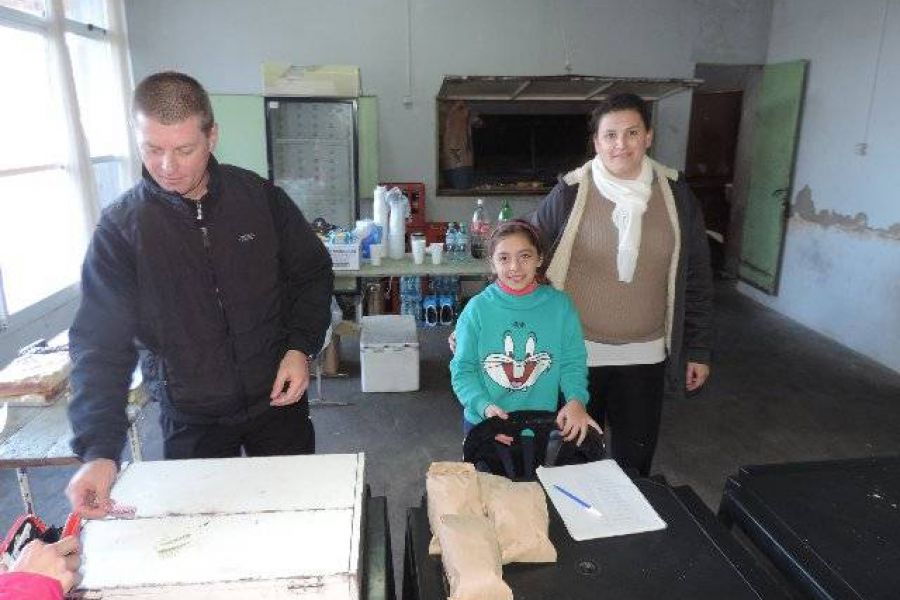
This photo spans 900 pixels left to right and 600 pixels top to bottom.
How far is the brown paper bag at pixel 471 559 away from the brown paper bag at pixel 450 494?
26mm

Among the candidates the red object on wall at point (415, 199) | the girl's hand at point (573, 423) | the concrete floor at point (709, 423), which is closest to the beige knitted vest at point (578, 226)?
the girl's hand at point (573, 423)

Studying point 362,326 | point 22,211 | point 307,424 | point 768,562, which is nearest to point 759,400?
point 362,326

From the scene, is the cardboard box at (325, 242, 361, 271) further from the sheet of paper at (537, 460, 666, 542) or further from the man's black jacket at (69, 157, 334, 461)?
the sheet of paper at (537, 460, 666, 542)

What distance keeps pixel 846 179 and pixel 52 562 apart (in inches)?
209

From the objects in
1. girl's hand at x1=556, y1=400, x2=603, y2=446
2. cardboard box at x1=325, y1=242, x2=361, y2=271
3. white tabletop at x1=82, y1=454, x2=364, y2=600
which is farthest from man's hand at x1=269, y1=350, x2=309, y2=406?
cardboard box at x1=325, y1=242, x2=361, y2=271

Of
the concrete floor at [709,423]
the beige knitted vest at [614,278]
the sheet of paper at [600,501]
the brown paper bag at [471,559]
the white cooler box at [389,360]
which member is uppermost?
the beige knitted vest at [614,278]

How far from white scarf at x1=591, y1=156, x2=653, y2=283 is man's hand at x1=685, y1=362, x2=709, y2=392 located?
38 centimetres

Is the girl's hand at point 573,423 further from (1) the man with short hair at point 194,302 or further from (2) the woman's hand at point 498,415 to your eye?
(1) the man with short hair at point 194,302

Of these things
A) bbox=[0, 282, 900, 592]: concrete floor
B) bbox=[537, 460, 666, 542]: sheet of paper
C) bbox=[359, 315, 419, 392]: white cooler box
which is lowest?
bbox=[0, 282, 900, 592]: concrete floor

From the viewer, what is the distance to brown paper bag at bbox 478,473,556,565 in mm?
970

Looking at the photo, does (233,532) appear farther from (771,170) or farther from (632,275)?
(771,170)

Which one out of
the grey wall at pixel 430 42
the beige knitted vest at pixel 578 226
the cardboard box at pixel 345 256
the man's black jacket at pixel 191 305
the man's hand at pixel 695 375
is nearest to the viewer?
the man's black jacket at pixel 191 305

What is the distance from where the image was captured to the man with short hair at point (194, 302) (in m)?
1.20

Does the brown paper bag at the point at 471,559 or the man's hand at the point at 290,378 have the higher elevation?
the man's hand at the point at 290,378
